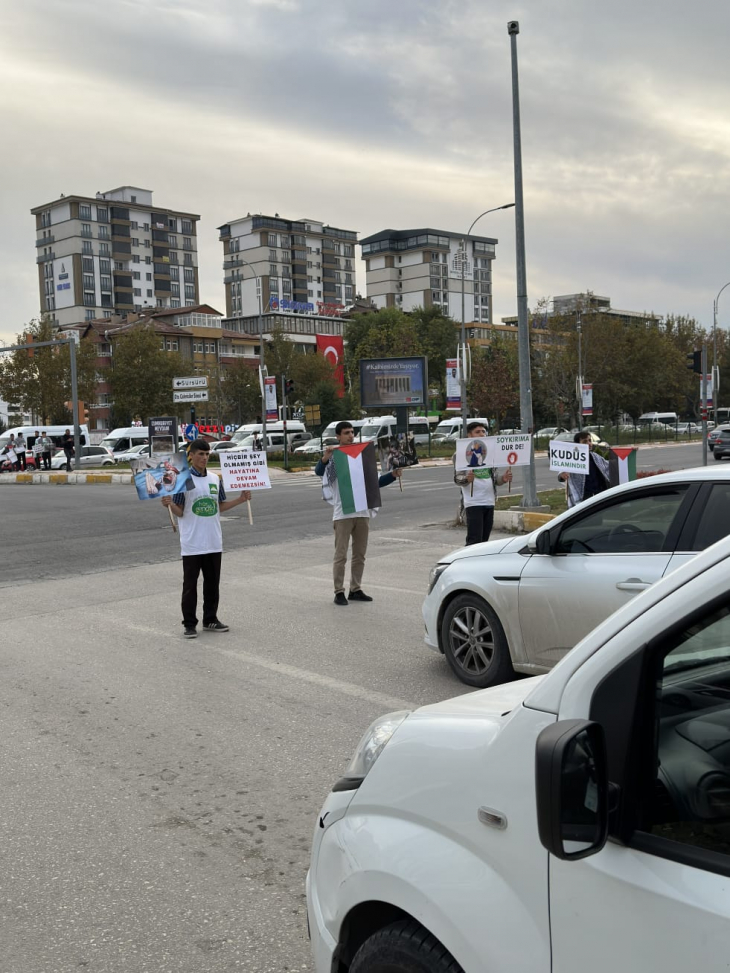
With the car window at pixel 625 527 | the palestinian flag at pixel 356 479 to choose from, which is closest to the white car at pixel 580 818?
the car window at pixel 625 527

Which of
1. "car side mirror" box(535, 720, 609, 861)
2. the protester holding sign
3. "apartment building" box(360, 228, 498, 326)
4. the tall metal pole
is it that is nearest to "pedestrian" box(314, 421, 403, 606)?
the protester holding sign

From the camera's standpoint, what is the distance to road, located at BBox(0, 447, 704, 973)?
143 inches

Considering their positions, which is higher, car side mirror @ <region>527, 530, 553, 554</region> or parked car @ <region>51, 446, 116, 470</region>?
car side mirror @ <region>527, 530, 553, 554</region>

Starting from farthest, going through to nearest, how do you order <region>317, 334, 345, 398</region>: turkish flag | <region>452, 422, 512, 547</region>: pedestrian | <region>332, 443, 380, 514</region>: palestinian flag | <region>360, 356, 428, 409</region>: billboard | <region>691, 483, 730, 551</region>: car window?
1. <region>317, 334, 345, 398</region>: turkish flag
2. <region>360, 356, 428, 409</region>: billboard
3. <region>452, 422, 512, 547</region>: pedestrian
4. <region>332, 443, 380, 514</region>: palestinian flag
5. <region>691, 483, 730, 551</region>: car window

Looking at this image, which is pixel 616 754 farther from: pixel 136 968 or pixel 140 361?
pixel 140 361

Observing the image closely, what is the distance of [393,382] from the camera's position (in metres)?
43.5

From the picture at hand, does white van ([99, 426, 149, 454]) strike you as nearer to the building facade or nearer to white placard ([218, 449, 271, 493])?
white placard ([218, 449, 271, 493])

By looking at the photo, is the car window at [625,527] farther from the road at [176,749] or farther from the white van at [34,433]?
the white van at [34,433]

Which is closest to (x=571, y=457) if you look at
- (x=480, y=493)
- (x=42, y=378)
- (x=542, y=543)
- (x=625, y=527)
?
(x=480, y=493)

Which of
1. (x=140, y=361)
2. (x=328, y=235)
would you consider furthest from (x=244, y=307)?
(x=140, y=361)

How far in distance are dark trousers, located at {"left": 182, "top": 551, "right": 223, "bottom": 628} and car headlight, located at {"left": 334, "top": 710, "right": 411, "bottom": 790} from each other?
6.45 m

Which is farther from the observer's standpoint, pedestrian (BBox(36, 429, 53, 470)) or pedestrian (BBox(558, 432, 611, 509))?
pedestrian (BBox(36, 429, 53, 470))

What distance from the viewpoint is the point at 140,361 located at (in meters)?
71.1

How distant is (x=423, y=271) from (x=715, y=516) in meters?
144
